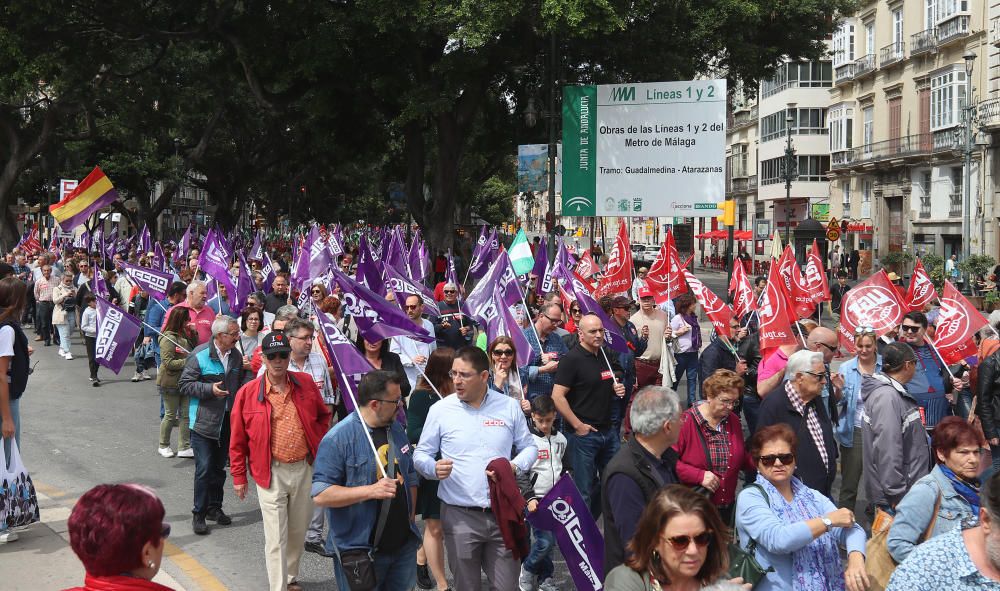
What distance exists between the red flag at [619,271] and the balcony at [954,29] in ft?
104

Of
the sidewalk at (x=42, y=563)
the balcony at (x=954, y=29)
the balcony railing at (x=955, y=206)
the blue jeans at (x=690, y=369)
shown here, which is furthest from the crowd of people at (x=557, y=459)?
the balcony railing at (x=955, y=206)

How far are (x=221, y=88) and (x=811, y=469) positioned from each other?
3105 centimetres

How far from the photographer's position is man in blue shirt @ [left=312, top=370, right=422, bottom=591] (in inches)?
188

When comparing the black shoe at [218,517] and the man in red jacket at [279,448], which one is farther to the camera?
the black shoe at [218,517]

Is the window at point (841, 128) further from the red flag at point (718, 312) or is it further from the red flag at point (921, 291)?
the red flag at point (718, 312)

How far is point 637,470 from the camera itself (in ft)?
14.7

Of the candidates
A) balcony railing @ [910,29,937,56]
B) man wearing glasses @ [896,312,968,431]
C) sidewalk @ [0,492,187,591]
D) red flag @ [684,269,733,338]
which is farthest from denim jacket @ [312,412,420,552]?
balcony railing @ [910,29,937,56]

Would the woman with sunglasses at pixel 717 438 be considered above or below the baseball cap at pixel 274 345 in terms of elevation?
below

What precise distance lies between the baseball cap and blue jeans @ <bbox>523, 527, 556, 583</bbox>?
1.80 meters

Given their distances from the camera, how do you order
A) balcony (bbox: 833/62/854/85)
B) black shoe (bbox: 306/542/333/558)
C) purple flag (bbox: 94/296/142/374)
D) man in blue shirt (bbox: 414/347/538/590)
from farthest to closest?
balcony (bbox: 833/62/854/85) → purple flag (bbox: 94/296/142/374) → black shoe (bbox: 306/542/333/558) → man in blue shirt (bbox: 414/347/538/590)

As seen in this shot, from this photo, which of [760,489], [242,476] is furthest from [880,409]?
A: [242,476]

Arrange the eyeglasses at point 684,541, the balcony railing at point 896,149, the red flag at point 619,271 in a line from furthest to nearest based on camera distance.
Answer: the balcony railing at point 896,149
the red flag at point 619,271
the eyeglasses at point 684,541

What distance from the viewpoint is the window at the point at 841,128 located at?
2088 inches

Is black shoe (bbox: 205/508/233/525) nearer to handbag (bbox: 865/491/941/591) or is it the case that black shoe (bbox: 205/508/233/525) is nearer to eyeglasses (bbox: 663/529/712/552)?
handbag (bbox: 865/491/941/591)
